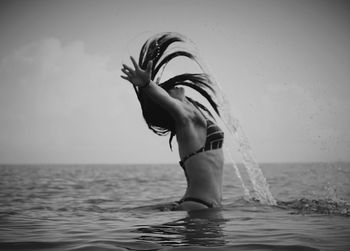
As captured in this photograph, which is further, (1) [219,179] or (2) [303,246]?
(1) [219,179]

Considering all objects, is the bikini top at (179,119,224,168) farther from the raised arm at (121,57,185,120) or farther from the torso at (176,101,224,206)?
the raised arm at (121,57,185,120)

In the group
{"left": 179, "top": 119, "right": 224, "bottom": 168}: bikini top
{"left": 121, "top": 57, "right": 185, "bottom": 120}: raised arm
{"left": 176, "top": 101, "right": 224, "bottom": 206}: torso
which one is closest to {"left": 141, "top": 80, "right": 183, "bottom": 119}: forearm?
{"left": 121, "top": 57, "right": 185, "bottom": 120}: raised arm

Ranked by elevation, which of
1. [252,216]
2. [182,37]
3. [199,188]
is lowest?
[252,216]

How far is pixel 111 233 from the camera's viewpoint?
378 centimetres

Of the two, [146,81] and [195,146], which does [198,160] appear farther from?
[146,81]

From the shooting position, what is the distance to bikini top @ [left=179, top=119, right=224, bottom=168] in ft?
14.0

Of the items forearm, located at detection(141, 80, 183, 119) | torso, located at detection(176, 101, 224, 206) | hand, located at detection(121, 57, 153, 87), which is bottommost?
torso, located at detection(176, 101, 224, 206)

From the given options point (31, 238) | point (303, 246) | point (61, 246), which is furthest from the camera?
point (31, 238)

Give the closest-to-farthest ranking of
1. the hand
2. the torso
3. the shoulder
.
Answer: the hand, the shoulder, the torso

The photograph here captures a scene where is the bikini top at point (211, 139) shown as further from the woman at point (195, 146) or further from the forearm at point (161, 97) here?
the forearm at point (161, 97)

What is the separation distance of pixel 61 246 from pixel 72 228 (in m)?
1.03

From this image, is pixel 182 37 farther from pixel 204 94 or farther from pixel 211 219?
pixel 211 219

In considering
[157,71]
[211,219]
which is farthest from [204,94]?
[211,219]

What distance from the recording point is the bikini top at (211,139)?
4254mm
